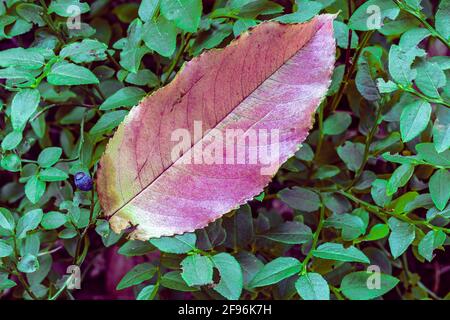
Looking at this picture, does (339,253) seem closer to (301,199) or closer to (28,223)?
(301,199)

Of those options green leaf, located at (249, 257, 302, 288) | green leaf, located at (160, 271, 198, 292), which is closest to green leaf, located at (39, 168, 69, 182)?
green leaf, located at (160, 271, 198, 292)

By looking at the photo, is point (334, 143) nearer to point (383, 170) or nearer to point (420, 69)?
point (383, 170)

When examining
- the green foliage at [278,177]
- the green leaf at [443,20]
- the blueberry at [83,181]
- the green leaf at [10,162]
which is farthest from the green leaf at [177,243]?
the green leaf at [443,20]

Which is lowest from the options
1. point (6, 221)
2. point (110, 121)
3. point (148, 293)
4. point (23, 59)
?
point (148, 293)

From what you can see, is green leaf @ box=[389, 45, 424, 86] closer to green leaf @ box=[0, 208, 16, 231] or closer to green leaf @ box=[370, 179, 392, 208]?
green leaf @ box=[370, 179, 392, 208]

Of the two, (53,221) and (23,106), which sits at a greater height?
(23,106)

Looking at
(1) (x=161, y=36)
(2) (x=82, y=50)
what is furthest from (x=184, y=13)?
(2) (x=82, y=50)
